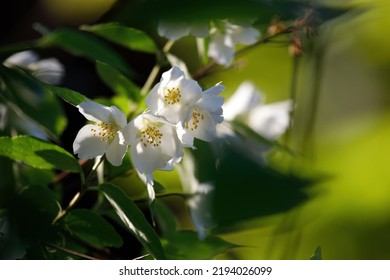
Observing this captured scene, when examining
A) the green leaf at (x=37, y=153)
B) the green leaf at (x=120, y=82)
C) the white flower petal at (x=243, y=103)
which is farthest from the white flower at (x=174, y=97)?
the white flower petal at (x=243, y=103)

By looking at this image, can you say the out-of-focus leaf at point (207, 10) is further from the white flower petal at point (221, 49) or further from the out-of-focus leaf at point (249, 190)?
the white flower petal at point (221, 49)

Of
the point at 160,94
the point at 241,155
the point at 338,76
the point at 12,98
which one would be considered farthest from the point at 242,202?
the point at 338,76

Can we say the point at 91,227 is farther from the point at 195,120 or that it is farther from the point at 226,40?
the point at 226,40

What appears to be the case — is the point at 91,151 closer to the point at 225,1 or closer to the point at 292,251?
the point at 292,251

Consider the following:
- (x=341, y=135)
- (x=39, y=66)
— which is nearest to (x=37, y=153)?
(x=39, y=66)

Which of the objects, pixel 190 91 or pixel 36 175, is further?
pixel 36 175
